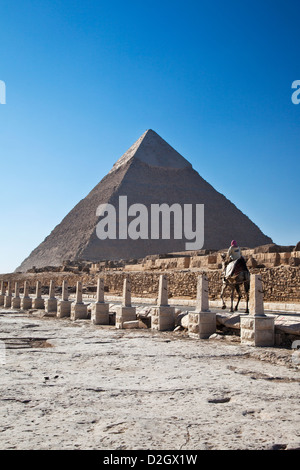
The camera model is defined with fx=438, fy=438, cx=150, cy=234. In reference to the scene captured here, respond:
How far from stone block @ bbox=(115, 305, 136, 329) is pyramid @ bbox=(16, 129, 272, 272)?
8111 centimetres

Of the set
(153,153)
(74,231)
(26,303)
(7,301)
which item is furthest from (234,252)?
(153,153)

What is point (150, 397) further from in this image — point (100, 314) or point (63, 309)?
point (63, 309)

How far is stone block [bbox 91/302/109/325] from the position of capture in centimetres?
1098

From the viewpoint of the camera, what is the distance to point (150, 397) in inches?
153

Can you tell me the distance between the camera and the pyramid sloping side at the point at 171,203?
95500 mm

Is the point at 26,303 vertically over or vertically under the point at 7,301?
over

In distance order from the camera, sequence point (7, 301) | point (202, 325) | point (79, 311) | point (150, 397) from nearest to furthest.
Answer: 1. point (150, 397)
2. point (202, 325)
3. point (79, 311)
4. point (7, 301)

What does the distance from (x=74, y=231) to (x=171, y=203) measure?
25.8 metres

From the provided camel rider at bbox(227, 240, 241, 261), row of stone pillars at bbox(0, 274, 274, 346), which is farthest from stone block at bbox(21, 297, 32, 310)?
camel rider at bbox(227, 240, 241, 261)

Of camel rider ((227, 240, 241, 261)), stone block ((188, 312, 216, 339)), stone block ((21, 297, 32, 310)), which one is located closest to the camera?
stone block ((188, 312, 216, 339))

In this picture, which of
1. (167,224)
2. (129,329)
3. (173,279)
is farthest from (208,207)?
(129,329)

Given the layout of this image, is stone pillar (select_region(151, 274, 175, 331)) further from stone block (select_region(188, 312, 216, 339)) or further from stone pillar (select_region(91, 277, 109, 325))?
stone pillar (select_region(91, 277, 109, 325))
